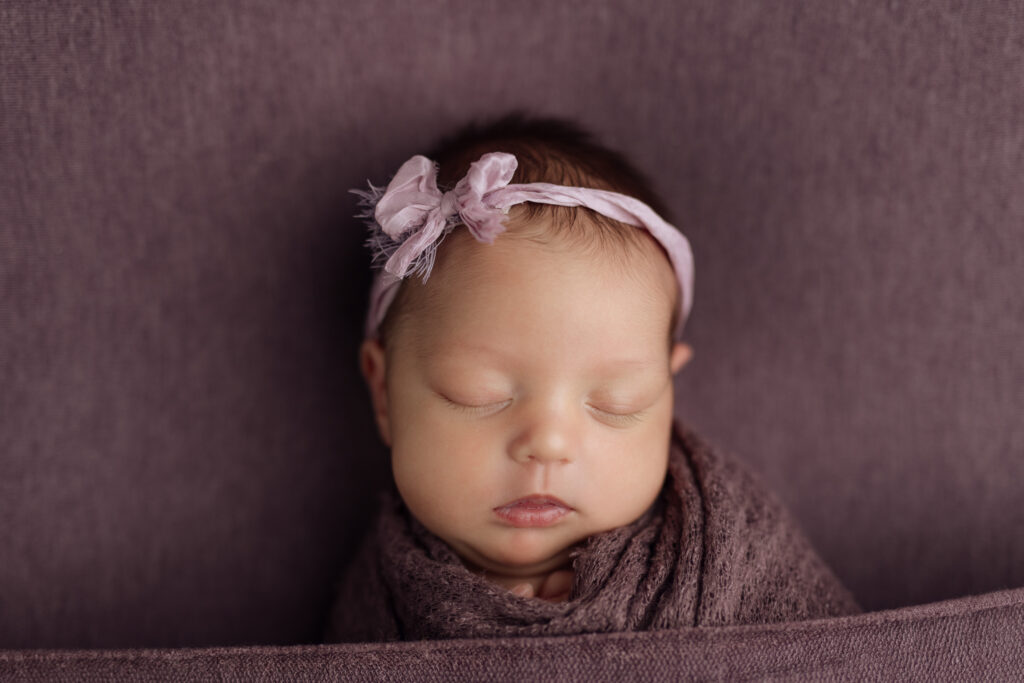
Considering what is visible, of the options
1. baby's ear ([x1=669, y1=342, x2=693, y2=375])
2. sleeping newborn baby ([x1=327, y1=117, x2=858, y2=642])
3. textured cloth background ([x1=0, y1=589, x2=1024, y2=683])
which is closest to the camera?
textured cloth background ([x1=0, y1=589, x2=1024, y2=683])

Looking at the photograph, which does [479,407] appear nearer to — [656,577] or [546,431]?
[546,431]

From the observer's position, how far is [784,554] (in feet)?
3.31

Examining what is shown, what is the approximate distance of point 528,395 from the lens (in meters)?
0.94

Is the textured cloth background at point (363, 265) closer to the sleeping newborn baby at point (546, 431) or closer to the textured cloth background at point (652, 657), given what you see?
the sleeping newborn baby at point (546, 431)

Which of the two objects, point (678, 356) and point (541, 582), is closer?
point (541, 582)

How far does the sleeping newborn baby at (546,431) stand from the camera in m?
0.93

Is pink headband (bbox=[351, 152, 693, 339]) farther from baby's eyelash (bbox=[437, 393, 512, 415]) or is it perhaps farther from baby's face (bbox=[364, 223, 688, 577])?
baby's eyelash (bbox=[437, 393, 512, 415])

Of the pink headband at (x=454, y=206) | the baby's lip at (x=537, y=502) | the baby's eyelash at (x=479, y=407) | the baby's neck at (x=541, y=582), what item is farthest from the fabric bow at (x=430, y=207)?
the baby's neck at (x=541, y=582)

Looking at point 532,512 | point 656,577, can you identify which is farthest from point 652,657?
point 532,512

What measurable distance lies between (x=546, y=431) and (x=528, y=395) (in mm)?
52

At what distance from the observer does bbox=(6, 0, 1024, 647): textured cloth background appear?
116 cm

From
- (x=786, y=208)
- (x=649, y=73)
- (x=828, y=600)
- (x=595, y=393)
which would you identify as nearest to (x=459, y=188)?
(x=595, y=393)

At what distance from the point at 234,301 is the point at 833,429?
1.01m

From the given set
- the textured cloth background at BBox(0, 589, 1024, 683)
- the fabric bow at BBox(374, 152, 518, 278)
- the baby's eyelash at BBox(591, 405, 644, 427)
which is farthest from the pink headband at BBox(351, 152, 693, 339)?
the textured cloth background at BBox(0, 589, 1024, 683)
